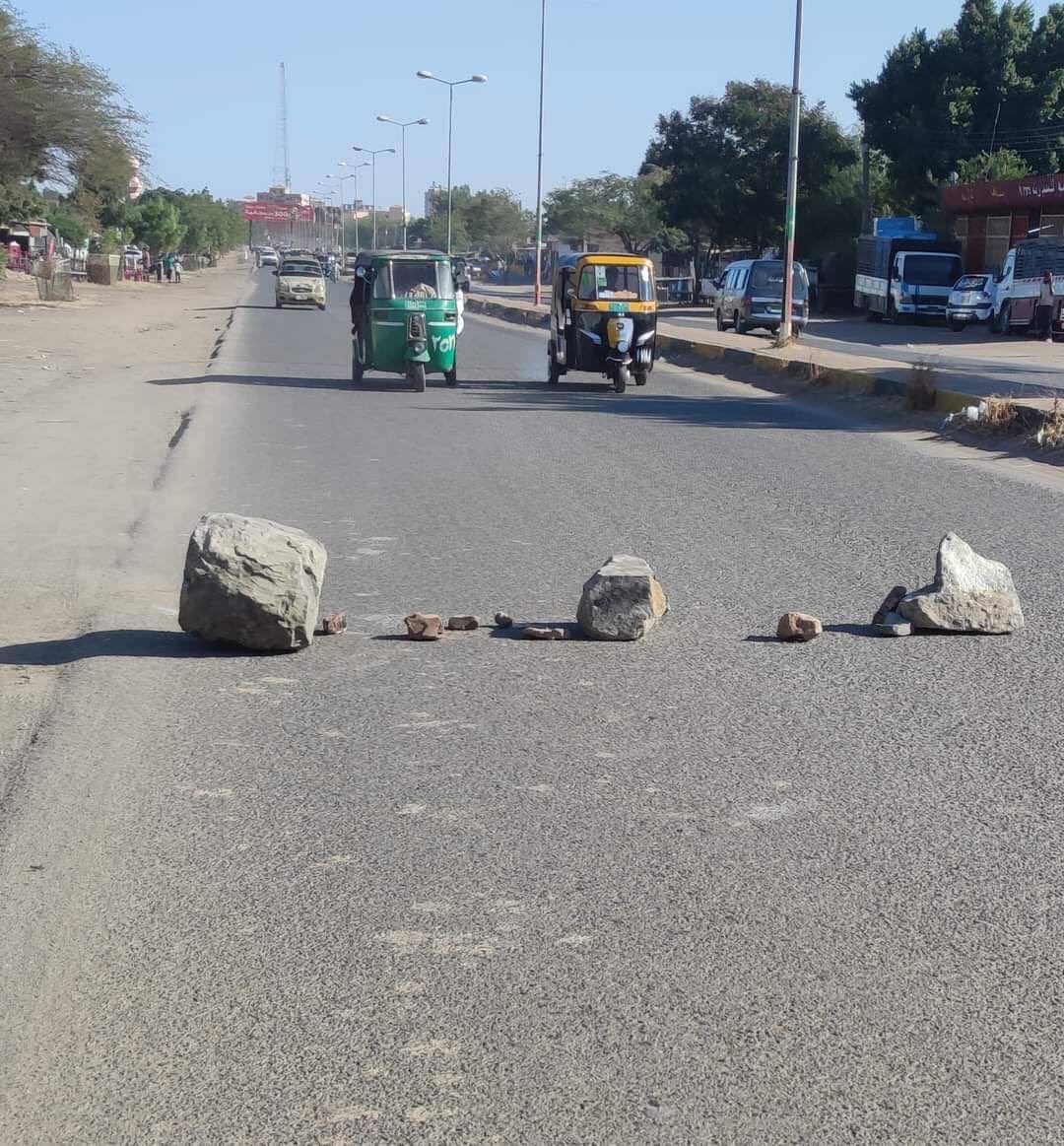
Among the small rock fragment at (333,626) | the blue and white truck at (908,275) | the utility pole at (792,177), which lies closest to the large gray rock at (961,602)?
the small rock fragment at (333,626)

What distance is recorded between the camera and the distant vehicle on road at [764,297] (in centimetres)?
3675

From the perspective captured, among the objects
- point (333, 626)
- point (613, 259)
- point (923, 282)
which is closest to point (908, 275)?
point (923, 282)

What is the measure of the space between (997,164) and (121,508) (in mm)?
53057

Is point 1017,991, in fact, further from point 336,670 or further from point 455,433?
point 455,433

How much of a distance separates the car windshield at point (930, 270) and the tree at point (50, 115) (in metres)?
23.5

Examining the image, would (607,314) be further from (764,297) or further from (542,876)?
(764,297)

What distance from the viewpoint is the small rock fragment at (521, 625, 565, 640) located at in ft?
22.2

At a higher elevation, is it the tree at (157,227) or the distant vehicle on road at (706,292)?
the tree at (157,227)

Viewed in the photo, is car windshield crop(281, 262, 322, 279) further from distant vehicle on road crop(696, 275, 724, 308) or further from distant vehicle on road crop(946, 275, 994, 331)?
distant vehicle on road crop(946, 275, 994, 331)

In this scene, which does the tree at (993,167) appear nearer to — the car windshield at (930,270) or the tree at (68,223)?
the car windshield at (930,270)

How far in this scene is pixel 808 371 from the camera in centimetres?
2259

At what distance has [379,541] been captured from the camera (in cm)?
928

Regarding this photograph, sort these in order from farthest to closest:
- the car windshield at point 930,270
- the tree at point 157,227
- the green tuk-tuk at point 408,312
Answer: the tree at point 157,227 → the car windshield at point 930,270 → the green tuk-tuk at point 408,312

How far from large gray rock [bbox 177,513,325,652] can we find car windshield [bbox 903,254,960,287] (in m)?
42.2
